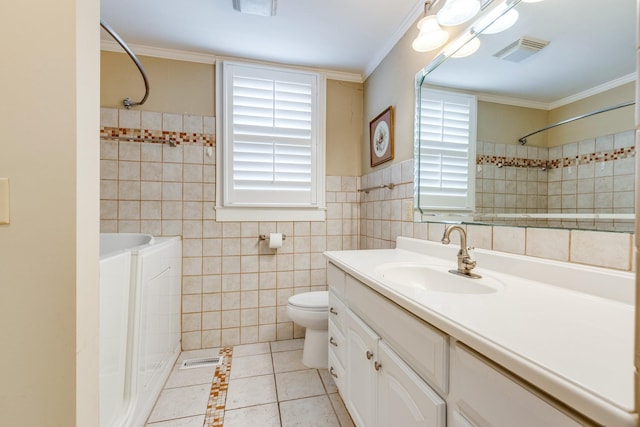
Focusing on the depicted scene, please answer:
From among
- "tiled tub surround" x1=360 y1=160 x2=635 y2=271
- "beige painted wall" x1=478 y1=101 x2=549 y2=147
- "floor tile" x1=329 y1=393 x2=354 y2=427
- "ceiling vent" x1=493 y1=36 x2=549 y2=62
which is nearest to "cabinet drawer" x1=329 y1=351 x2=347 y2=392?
"floor tile" x1=329 y1=393 x2=354 y2=427

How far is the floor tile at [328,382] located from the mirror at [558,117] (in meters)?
1.27

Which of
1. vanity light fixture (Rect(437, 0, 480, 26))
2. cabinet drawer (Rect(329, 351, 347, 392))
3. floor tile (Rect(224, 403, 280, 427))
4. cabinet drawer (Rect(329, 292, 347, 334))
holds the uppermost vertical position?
vanity light fixture (Rect(437, 0, 480, 26))

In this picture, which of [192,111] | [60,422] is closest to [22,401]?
[60,422]

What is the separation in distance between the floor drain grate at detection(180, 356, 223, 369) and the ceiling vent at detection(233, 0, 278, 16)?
2286 mm

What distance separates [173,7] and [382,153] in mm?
1598

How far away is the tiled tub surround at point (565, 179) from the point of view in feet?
2.41

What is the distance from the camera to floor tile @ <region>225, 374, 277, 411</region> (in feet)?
4.87

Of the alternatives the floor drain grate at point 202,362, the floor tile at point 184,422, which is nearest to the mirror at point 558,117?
the floor tile at point 184,422

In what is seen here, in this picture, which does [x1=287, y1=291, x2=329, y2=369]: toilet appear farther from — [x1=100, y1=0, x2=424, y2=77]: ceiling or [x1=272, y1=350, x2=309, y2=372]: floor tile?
[x1=100, y1=0, x2=424, y2=77]: ceiling

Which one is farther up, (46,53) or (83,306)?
(46,53)

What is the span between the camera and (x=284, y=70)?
2168mm

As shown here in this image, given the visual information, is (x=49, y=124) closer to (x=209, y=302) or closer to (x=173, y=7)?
(x=173, y=7)

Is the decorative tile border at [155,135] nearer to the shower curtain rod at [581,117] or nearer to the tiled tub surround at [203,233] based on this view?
the tiled tub surround at [203,233]

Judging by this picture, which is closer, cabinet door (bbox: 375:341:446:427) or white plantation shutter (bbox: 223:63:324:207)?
cabinet door (bbox: 375:341:446:427)
